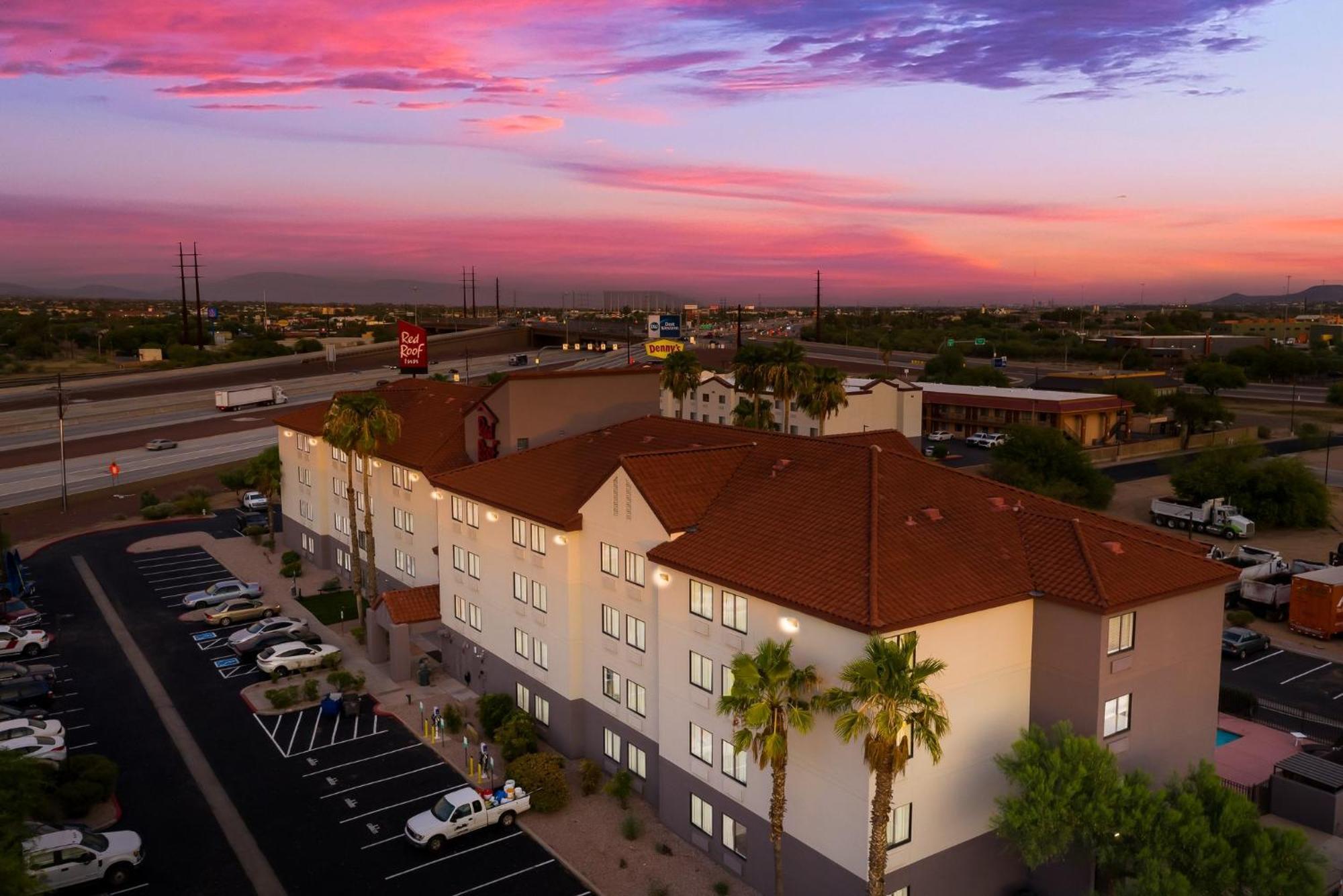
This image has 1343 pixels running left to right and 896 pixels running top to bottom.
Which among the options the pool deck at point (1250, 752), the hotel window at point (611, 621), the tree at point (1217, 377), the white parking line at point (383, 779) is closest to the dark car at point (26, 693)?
the white parking line at point (383, 779)

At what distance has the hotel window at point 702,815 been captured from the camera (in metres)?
28.2

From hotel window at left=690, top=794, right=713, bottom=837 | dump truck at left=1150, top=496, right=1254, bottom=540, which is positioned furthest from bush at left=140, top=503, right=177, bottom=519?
dump truck at left=1150, top=496, right=1254, bottom=540

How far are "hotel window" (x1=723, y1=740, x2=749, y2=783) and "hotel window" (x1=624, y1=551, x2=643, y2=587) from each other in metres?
6.13

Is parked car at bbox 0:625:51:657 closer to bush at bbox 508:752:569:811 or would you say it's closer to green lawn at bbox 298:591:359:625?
green lawn at bbox 298:591:359:625

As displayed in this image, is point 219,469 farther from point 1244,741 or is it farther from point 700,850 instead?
point 1244,741

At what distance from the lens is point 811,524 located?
27062 mm

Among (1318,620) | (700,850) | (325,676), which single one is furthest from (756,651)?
(1318,620)

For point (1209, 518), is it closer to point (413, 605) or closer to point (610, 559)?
point (610, 559)

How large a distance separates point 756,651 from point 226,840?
18313 millimetres

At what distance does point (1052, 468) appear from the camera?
7819cm

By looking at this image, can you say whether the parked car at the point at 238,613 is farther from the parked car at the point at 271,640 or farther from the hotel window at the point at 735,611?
the hotel window at the point at 735,611

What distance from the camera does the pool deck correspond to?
3234 centimetres

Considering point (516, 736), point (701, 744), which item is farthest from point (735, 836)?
point (516, 736)

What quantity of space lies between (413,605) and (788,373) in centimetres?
2824
